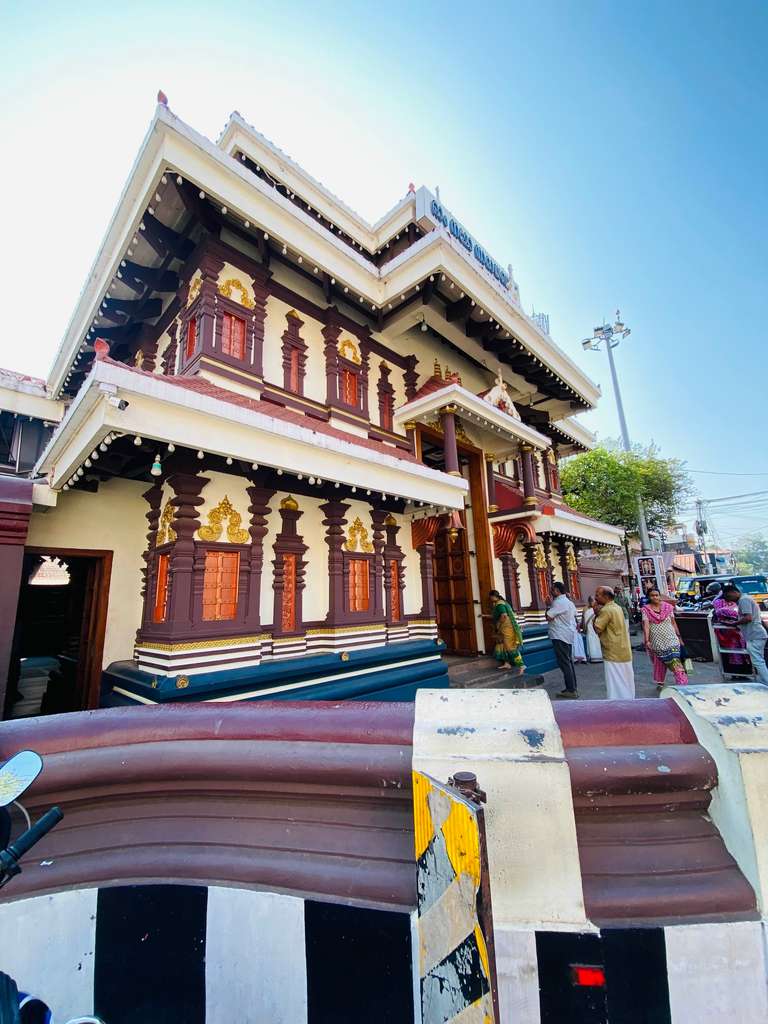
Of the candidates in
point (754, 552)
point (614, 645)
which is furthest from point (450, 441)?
point (754, 552)

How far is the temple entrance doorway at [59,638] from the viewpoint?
5.90 metres

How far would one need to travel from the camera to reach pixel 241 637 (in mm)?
5238

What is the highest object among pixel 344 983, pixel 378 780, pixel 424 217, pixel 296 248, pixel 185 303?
pixel 424 217

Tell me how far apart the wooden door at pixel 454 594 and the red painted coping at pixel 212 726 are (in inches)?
339

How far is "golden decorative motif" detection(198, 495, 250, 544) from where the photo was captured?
17.3ft

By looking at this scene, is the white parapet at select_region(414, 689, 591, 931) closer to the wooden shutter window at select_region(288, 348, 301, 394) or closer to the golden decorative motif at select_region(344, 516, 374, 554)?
the golden decorative motif at select_region(344, 516, 374, 554)

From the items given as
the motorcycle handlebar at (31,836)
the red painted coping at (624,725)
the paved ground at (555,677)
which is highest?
the red painted coping at (624,725)

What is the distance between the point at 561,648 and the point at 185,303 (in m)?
8.13

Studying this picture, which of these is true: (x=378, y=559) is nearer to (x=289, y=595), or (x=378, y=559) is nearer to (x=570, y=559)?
(x=289, y=595)

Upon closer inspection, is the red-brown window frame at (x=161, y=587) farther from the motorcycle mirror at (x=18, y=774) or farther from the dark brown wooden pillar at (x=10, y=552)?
the motorcycle mirror at (x=18, y=774)

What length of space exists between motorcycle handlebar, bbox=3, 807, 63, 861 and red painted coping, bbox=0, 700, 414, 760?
52 cm

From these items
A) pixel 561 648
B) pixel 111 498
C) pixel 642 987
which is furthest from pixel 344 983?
pixel 561 648

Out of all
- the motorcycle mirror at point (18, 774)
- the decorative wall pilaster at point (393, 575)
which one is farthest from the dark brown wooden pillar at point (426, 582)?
the motorcycle mirror at point (18, 774)

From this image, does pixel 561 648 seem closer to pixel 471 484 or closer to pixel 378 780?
pixel 471 484
